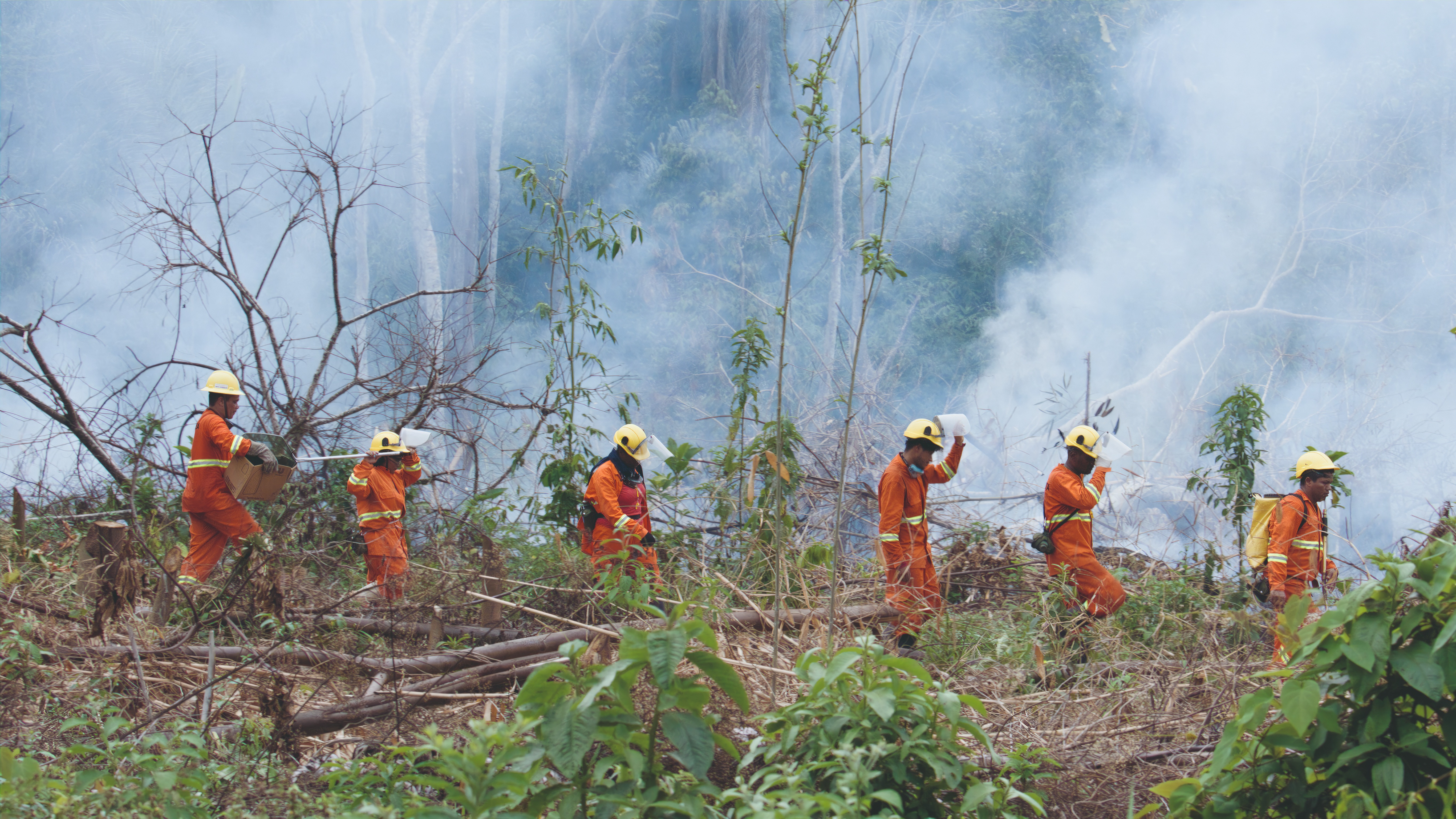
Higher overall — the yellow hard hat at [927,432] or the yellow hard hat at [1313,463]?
the yellow hard hat at [927,432]

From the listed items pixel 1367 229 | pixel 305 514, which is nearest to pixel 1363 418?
pixel 1367 229

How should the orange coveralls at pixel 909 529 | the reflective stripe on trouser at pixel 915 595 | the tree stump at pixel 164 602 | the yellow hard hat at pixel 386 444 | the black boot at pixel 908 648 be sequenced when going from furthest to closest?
the yellow hard hat at pixel 386 444 → the orange coveralls at pixel 909 529 → the reflective stripe on trouser at pixel 915 595 → the black boot at pixel 908 648 → the tree stump at pixel 164 602

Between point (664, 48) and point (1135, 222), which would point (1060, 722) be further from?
point (664, 48)

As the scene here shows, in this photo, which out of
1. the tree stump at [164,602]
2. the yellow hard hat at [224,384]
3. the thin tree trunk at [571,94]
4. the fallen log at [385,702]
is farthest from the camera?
the thin tree trunk at [571,94]

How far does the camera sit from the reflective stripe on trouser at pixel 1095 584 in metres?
5.55

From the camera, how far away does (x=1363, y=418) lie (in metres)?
10.3

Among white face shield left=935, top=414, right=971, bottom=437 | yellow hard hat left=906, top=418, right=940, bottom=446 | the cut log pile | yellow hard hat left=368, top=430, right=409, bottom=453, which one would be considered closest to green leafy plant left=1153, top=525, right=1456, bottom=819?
the cut log pile

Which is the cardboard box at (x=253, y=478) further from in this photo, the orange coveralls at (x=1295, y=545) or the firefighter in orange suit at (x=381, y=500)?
the orange coveralls at (x=1295, y=545)

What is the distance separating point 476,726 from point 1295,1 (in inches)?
535

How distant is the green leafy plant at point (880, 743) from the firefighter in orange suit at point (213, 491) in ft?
16.2

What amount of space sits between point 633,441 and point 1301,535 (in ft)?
14.0

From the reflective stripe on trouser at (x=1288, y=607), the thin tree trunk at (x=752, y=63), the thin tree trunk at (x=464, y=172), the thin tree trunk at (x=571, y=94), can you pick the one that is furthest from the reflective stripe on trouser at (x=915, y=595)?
the thin tree trunk at (x=571, y=94)

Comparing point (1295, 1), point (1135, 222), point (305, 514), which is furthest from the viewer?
point (1135, 222)

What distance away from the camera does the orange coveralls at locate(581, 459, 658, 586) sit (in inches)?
217
